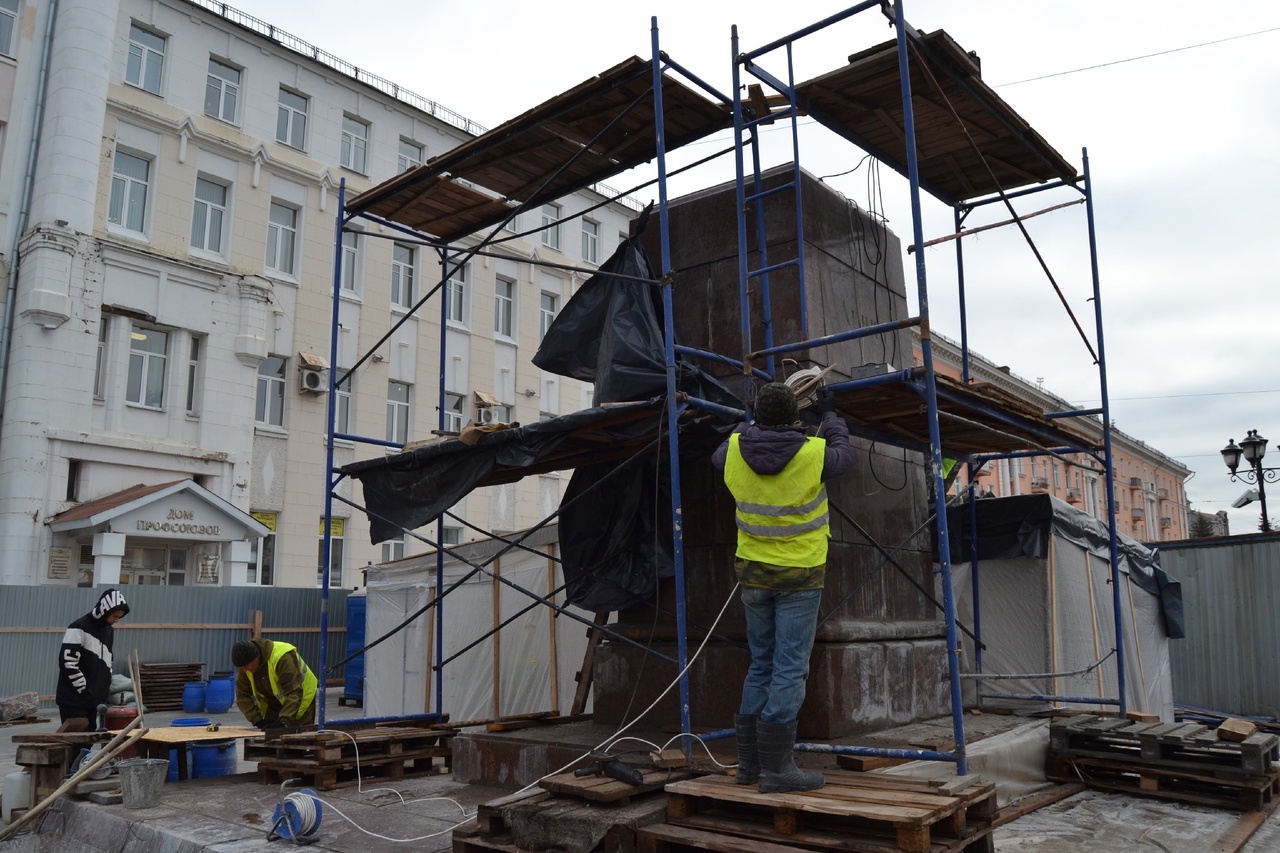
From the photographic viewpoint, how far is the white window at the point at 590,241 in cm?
3225

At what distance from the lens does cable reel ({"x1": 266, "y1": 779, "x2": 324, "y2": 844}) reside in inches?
241

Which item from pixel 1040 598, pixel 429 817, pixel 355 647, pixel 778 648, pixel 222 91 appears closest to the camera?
pixel 778 648

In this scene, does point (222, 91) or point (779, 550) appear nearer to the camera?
point (779, 550)

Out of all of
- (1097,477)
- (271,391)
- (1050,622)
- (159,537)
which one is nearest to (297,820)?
(1050,622)

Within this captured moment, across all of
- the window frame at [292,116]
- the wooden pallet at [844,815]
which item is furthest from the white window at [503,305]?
the wooden pallet at [844,815]

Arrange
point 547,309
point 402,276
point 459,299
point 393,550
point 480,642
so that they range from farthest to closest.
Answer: point 547,309, point 459,299, point 402,276, point 393,550, point 480,642

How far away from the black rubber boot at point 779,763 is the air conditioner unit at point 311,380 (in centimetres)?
2006

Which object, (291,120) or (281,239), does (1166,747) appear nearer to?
(281,239)

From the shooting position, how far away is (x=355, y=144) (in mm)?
26078

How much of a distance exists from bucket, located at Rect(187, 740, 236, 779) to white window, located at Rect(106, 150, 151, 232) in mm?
15680

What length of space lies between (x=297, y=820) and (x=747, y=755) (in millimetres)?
2904

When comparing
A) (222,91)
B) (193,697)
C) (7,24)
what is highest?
(222,91)

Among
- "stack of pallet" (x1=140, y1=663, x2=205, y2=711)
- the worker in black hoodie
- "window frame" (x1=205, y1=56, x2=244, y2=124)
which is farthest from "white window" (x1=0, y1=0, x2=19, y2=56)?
the worker in black hoodie

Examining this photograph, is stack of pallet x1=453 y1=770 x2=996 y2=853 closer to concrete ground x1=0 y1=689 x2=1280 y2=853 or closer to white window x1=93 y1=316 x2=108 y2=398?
concrete ground x1=0 y1=689 x2=1280 y2=853
